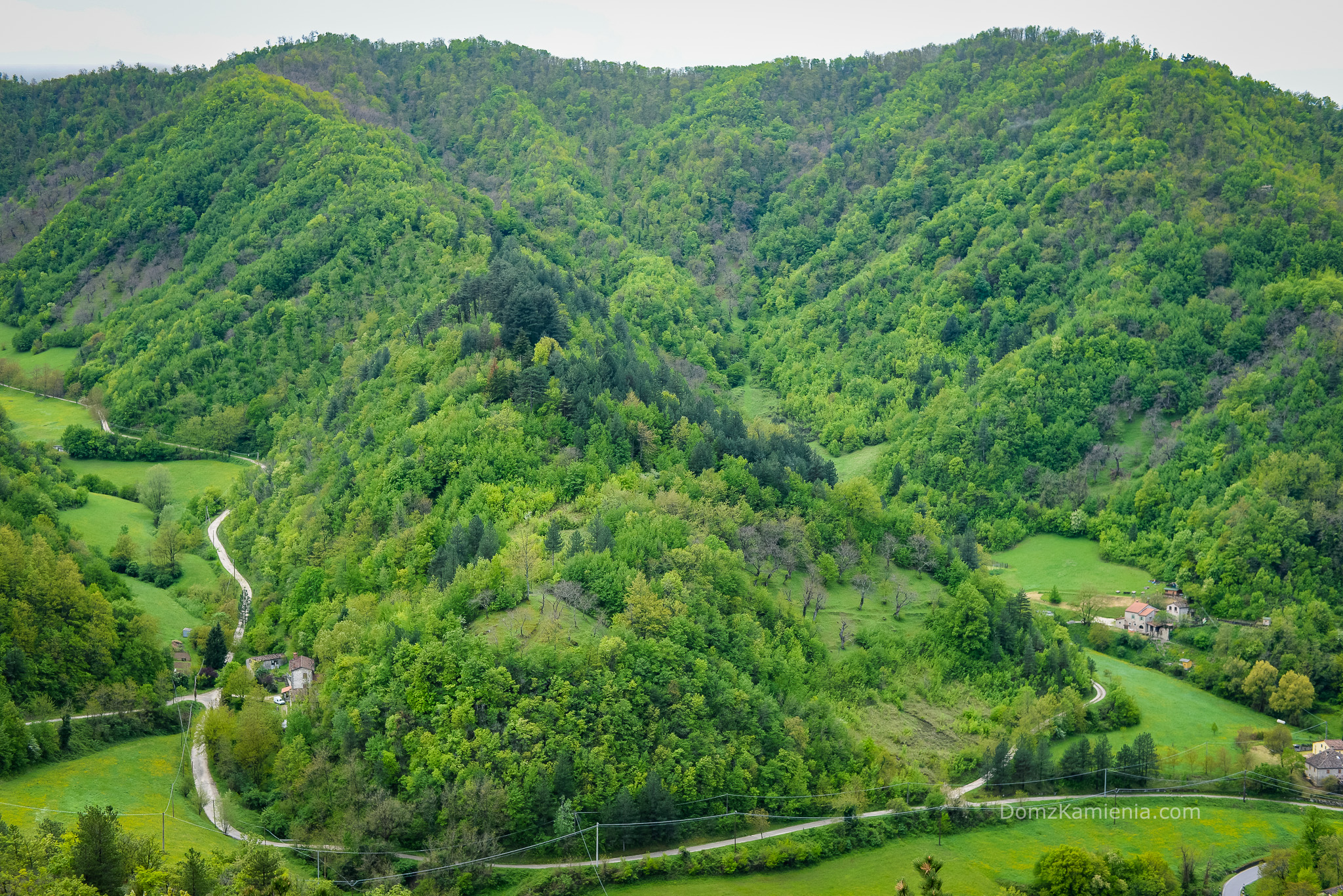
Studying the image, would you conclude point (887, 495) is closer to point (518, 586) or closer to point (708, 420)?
point (708, 420)

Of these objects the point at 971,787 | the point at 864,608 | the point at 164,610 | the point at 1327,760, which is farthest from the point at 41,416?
the point at 1327,760

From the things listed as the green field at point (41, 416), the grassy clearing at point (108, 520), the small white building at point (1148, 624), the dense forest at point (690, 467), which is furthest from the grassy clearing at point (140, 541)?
the small white building at point (1148, 624)

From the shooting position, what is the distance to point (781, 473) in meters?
115

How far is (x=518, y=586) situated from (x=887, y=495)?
8630 centimetres

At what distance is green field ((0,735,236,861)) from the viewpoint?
72.9 meters

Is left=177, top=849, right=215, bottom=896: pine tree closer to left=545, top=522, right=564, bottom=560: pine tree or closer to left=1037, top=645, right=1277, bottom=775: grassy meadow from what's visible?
left=545, top=522, right=564, bottom=560: pine tree

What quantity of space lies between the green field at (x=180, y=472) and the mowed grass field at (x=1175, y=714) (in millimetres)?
109008

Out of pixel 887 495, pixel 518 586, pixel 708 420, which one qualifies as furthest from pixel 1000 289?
pixel 518 586

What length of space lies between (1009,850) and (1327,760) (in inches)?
1334

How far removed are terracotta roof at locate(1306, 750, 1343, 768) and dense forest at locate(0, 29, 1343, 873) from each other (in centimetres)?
1870

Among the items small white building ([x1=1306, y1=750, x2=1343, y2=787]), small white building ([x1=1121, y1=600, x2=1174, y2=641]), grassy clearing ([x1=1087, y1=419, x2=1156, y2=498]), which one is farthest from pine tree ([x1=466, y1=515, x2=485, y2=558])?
grassy clearing ([x1=1087, y1=419, x2=1156, y2=498])

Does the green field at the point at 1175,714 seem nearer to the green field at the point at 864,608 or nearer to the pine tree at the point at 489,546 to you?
the green field at the point at 864,608

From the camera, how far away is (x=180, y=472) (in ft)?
507

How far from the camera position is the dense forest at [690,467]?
81.3m
